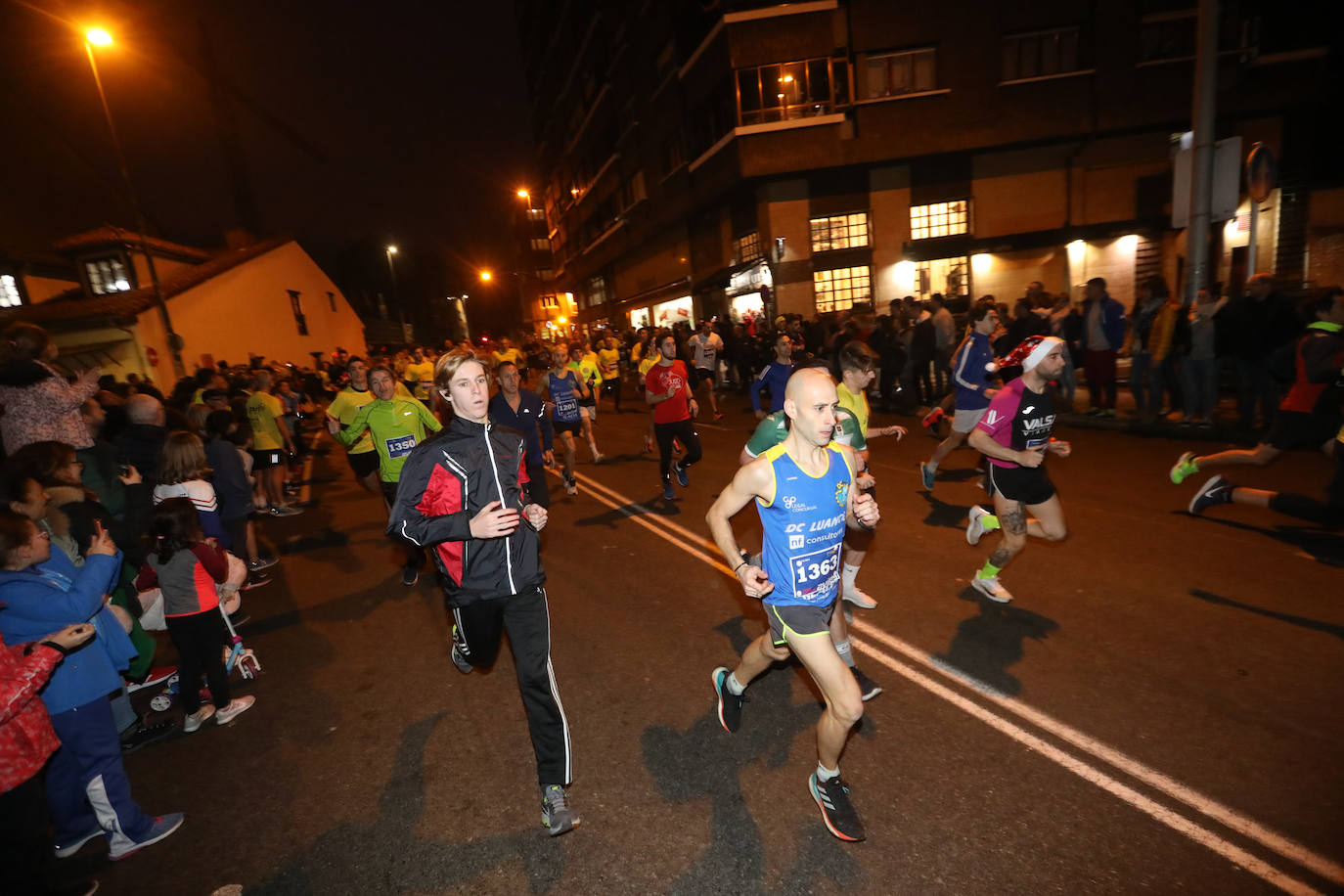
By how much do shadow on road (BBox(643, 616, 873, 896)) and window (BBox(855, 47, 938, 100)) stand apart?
886 inches

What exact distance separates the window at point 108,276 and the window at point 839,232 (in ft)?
87.0

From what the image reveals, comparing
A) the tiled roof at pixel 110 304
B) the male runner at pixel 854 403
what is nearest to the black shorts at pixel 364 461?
the male runner at pixel 854 403

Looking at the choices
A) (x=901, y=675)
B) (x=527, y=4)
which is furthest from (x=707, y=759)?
(x=527, y=4)

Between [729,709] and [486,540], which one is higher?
[486,540]

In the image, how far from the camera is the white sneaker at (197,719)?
14.1 ft

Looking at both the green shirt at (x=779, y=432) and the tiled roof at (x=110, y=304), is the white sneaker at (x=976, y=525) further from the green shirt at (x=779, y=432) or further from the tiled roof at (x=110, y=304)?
the tiled roof at (x=110, y=304)

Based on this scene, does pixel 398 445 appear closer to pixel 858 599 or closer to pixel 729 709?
pixel 729 709

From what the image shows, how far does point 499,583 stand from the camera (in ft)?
10.7

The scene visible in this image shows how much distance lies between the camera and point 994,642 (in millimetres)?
4352

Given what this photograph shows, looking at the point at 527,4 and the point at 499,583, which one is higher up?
the point at 527,4

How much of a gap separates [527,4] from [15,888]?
6879 centimetres

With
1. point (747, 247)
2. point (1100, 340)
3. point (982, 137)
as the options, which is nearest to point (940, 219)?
point (982, 137)

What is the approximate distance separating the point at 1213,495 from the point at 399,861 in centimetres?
719

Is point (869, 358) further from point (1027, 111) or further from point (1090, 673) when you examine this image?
point (1027, 111)
